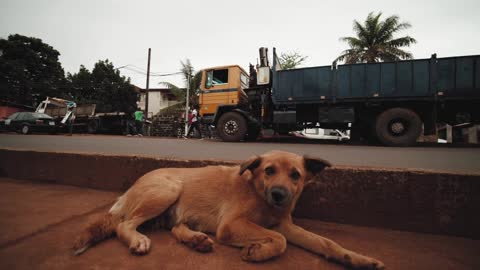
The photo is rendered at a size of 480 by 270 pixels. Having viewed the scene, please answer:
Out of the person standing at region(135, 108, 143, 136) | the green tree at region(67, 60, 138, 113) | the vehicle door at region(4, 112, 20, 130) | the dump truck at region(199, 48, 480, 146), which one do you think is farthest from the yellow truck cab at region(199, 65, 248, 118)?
the green tree at region(67, 60, 138, 113)

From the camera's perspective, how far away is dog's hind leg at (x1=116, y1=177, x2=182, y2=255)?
150 centimetres

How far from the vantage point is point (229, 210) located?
171cm

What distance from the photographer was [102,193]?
250 cm

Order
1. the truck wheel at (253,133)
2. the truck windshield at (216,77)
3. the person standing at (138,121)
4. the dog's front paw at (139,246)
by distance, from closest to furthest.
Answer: the dog's front paw at (139,246)
the truck windshield at (216,77)
the truck wheel at (253,133)
the person standing at (138,121)

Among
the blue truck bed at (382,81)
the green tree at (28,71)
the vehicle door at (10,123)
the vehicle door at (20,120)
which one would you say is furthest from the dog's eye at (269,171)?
the green tree at (28,71)

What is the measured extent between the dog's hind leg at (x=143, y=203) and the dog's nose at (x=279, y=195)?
32.8 inches

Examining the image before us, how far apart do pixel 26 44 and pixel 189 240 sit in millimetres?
45394

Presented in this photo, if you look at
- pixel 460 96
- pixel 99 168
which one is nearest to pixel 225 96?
pixel 99 168

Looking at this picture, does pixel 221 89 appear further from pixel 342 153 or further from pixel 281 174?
pixel 281 174

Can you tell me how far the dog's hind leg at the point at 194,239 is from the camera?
1.44 metres

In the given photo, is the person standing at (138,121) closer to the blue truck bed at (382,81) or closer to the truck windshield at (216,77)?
the truck windshield at (216,77)

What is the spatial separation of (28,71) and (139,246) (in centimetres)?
4330

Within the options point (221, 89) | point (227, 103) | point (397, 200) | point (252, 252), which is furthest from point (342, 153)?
point (221, 89)

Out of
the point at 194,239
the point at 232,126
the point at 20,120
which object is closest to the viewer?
the point at 194,239
